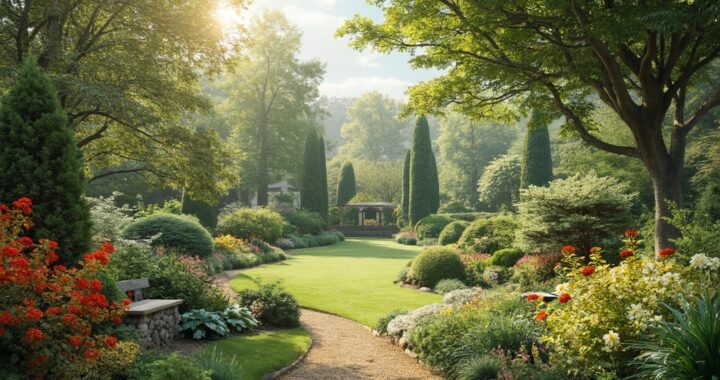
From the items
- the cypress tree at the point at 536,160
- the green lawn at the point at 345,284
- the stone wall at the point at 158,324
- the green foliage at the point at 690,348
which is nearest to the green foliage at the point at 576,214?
the green lawn at the point at 345,284

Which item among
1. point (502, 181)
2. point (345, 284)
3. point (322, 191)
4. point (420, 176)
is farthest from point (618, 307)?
point (502, 181)

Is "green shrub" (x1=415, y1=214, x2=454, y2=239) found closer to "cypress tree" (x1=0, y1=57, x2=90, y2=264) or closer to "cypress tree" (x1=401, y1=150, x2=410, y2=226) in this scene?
"cypress tree" (x1=401, y1=150, x2=410, y2=226)

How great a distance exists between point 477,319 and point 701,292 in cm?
308

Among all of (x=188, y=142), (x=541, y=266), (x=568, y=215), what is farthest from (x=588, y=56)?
(x=188, y=142)

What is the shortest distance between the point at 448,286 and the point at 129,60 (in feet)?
29.7

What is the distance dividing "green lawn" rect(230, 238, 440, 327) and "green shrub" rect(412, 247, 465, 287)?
64 centimetres

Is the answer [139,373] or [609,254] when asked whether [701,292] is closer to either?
[139,373]

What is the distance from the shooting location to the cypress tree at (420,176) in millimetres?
36438

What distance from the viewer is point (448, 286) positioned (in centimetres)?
1270

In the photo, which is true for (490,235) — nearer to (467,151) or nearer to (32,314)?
(32,314)

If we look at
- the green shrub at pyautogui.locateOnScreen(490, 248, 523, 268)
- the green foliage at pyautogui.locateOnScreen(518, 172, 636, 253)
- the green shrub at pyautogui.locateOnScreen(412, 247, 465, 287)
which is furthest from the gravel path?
the green shrub at pyautogui.locateOnScreen(490, 248, 523, 268)

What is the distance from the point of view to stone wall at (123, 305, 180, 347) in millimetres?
6508

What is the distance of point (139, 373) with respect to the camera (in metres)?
5.19

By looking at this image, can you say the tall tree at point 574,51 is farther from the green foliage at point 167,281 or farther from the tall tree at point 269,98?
the tall tree at point 269,98
